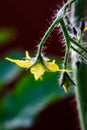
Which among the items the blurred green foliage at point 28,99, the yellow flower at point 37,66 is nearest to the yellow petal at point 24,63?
the yellow flower at point 37,66

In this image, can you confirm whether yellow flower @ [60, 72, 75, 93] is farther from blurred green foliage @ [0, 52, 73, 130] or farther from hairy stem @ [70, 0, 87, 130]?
blurred green foliage @ [0, 52, 73, 130]

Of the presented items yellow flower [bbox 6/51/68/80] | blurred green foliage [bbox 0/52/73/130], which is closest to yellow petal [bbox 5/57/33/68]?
yellow flower [bbox 6/51/68/80]

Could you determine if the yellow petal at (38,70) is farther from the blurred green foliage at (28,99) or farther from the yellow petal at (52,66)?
the blurred green foliage at (28,99)

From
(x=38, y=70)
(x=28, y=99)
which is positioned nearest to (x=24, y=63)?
(x=38, y=70)

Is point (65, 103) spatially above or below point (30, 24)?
below

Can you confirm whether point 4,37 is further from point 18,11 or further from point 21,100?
point 18,11

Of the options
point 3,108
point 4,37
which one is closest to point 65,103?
point 4,37

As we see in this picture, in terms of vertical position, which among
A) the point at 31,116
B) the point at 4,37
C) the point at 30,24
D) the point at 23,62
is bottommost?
the point at 23,62

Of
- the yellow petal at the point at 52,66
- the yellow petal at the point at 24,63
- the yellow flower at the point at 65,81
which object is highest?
the yellow petal at the point at 24,63
